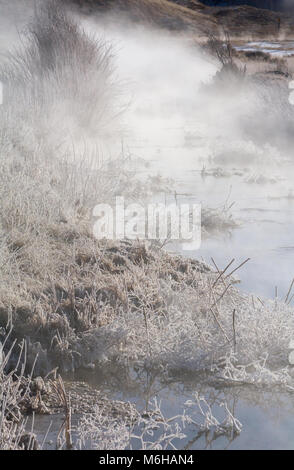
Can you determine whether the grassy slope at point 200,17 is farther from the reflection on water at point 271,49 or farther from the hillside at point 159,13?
the reflection on water at point 271,49

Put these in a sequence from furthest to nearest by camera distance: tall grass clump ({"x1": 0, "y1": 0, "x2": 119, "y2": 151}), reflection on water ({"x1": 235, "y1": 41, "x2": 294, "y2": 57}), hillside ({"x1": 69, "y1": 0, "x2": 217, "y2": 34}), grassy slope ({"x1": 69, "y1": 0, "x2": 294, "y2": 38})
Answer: grassy slope ({"x1": 69, "y1": 0, "x2": 294, "y2": 38}), hillside ({"x1": 69, "y1": 0, "x2": 217, "y2": 34}), reflection on water ({"x1": 235, "y1": 41, "x2": 294, "y2": 57}), tall grass clump ({"x1": 0, "y1": 0, "x2": 119, "y2": 151})

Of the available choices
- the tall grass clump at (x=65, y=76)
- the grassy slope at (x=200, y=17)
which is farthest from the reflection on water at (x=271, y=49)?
the tall grass clump at (x=65, y=76)

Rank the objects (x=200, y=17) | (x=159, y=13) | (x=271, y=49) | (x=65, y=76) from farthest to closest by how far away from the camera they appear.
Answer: (x=200, y=17), (x=159, y=13), (x=271, y=49), (x=65, y=76)

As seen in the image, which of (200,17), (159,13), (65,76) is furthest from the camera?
(200,17)

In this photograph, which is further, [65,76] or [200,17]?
[200,17]

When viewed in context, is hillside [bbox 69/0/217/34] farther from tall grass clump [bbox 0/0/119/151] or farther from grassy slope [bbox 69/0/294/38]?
tall grass clump [bbox 0/0/119/151]

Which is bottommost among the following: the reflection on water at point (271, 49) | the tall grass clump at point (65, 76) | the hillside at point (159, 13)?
the tall grass clump at point (65, 76)

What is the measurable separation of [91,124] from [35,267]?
20.2 feet

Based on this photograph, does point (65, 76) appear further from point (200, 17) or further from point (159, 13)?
point (200, 17)

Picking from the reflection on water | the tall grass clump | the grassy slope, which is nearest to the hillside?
the grassy slope

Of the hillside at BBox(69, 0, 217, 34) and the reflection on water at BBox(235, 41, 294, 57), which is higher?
the hillside at BBox(69, 0, 217, 34)

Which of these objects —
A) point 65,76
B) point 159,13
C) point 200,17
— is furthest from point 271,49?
point 65,76

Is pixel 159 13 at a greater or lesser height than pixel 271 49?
greater

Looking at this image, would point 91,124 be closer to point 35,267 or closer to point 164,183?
point 164,183
